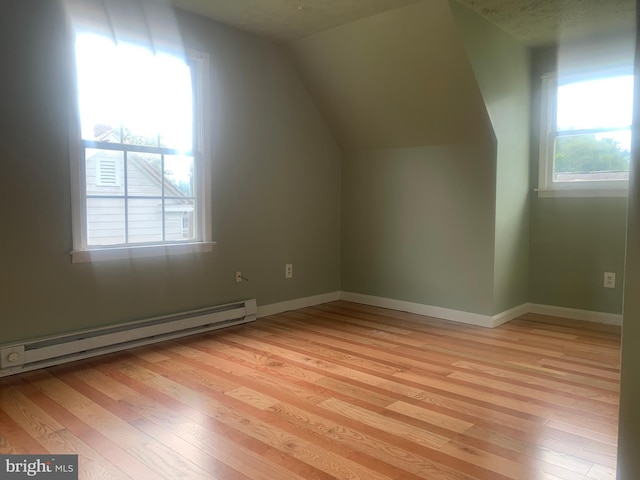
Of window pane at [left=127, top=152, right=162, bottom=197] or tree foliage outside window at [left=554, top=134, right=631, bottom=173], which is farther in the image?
tree foliage outside window at [left=554, top=134, right=631, bottom=173]

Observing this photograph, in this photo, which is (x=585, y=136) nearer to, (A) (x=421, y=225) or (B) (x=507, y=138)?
(B) (x=507, y=138)

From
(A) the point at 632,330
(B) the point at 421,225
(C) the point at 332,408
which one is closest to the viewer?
(A) the point at 632,330

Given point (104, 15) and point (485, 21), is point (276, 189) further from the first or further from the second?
point (485, 21)

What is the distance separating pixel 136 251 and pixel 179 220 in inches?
17.4

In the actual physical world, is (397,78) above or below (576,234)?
above

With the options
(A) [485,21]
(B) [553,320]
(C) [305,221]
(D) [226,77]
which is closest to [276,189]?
(C) [305,221]

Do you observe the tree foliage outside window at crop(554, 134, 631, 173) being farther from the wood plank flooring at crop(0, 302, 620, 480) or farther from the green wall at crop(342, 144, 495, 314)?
the wood plank flooring at crop(0, 302, 620, 480)

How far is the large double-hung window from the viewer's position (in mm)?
3102

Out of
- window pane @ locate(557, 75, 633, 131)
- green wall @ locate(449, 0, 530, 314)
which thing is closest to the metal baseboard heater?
green wall @ locate(449, 0, 530, 314)

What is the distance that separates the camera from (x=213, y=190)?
3785mm

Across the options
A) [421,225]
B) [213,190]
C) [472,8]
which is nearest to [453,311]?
[421,225]

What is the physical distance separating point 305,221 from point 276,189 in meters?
0.47

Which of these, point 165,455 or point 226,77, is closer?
point 165,455

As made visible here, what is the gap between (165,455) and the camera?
6.39 feet
